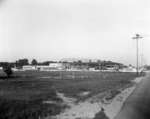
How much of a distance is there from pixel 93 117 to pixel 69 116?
120 centimetres

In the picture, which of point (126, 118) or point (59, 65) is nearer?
point (126, 118)

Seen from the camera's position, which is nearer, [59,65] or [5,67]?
[5,67]

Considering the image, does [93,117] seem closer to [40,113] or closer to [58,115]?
[58,115]

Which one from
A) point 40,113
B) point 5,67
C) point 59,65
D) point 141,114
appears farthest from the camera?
point 59,65

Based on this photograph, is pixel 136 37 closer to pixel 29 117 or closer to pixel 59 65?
pixel 29 117

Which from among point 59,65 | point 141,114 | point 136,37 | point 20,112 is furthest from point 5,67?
point 59,65

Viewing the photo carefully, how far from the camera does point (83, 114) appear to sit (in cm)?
965

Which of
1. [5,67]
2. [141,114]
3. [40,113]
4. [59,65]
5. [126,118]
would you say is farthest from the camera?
[59,65]

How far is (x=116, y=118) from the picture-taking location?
339 inches

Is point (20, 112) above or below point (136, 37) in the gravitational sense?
below

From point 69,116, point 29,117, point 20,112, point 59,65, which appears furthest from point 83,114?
point 59,65

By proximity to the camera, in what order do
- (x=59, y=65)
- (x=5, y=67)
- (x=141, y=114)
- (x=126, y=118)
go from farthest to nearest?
(x=59, y=65), (x=5, y=67), (x=141, y=114), (x=126, y=118)

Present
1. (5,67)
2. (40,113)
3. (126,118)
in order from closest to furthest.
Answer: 1. (126,118)
2. (40,113)
3. (5,67)

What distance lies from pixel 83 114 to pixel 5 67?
4704 centimetres
